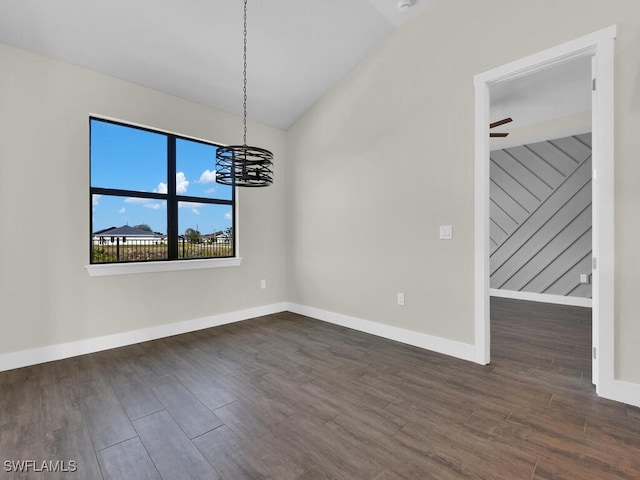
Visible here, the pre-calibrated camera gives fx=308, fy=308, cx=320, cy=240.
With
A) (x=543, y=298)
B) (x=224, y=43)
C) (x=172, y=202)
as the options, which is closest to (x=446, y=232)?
(x=224, y=43)

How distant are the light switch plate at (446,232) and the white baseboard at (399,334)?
3.11 ft

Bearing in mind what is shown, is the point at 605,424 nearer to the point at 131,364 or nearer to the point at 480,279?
the point at 480,279

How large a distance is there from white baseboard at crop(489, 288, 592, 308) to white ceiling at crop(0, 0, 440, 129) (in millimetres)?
4626

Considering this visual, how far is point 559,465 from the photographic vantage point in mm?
1446

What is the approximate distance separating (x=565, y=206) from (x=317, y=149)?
13.4 feet

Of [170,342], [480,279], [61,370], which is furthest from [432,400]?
[61,370]

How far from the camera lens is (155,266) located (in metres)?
3.34

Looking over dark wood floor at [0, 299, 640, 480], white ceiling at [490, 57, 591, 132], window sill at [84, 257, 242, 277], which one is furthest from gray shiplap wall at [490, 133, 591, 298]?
window sill at [84, 257, 242, 277]

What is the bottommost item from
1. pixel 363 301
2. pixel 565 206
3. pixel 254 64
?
pixel 363 301

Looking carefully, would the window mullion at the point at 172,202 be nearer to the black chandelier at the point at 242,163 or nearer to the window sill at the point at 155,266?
the window sill at the point at 155,266

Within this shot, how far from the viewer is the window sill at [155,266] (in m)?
Result: 2.98

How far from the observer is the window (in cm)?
312

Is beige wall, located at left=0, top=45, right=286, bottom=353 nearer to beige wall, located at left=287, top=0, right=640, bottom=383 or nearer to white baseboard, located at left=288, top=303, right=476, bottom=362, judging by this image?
white baseboard, located at left=288, top=303, right=476, bottom=362

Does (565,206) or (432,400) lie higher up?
(565,206)
